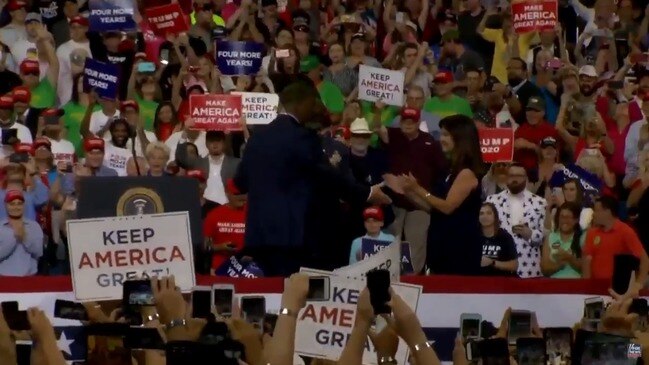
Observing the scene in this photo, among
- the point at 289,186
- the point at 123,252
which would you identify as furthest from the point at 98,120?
the point at 123,252

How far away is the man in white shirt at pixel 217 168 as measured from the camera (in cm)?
1596

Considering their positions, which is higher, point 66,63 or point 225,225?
point 66,63

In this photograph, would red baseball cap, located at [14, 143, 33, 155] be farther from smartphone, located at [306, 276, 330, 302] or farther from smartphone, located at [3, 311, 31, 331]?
smartphone, located at [306, 276, 330, 302]

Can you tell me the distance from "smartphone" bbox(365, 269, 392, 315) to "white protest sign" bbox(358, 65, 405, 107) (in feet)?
32.3

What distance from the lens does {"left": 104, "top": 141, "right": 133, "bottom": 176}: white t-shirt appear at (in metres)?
16.1

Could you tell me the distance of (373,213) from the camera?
45.9 feet

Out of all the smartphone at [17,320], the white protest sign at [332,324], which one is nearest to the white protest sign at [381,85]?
the white protest sign at [332,324]

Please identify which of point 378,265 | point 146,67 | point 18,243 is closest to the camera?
point 378,265

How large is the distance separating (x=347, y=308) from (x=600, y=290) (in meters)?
2.86

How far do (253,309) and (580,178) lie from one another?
329 inches

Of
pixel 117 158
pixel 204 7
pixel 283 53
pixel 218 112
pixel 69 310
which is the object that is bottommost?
pixel 69 310

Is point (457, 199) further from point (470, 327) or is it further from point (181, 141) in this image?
point (181, 141)

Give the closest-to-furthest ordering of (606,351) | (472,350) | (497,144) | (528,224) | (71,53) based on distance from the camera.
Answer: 1. (606,351)
2. (472,350)
3. (528,224)
4. (497,144)
5. (71,53)

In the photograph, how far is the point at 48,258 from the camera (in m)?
14.5
